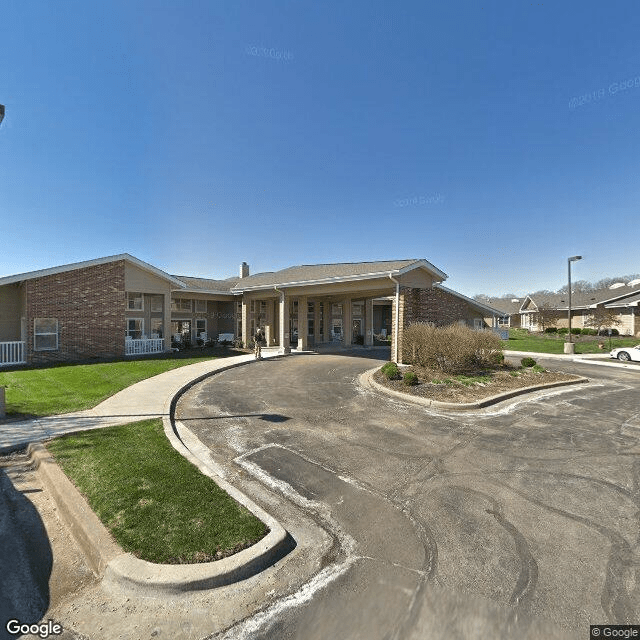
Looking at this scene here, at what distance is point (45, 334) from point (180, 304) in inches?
397

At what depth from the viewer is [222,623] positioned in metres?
2.73

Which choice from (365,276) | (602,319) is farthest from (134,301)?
(602,319)

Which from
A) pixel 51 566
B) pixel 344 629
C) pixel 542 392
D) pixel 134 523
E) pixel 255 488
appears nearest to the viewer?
pixel 344 629

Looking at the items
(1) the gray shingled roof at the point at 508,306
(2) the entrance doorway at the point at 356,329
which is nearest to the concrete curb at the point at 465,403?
(2) the entrance doorway at the point at 356,329

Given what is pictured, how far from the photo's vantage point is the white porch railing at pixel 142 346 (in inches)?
734

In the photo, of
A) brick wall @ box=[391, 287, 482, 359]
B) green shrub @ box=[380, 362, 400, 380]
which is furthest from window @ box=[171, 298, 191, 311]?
green shrub @ box=[380, 362, 400, 380]

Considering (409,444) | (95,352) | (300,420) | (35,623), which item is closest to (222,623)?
(35,623)

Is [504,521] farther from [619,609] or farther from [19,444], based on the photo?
[19,444]

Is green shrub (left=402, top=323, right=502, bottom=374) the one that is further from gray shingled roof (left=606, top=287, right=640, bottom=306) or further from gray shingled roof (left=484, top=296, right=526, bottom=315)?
gray shingled roof (left=484, top=296, right=526, bottom=315)

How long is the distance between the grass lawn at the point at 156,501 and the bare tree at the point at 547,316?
51.6 meters

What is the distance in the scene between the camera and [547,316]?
150 ft

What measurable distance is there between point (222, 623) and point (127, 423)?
5.70 metres

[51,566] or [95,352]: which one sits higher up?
[95,352]

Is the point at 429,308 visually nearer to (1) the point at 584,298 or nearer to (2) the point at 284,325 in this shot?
(2) the point at 284,325
